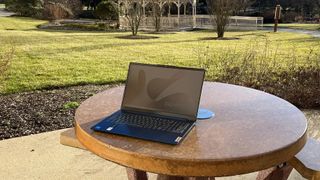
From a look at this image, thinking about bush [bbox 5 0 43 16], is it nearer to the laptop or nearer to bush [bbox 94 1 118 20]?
bush [bbox 94 1 118 20]

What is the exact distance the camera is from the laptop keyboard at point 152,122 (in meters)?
1.79

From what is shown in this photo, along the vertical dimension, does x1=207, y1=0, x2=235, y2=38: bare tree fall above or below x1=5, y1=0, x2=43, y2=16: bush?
below

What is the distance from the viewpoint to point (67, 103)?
542 cm

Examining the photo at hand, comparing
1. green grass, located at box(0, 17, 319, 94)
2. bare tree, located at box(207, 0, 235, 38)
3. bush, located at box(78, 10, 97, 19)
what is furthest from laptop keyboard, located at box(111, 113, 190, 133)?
bush, located at box(78, 10, 97, 19)

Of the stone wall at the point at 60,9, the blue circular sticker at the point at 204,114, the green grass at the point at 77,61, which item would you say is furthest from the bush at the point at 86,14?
the blue circular sticker at the point at 204,114

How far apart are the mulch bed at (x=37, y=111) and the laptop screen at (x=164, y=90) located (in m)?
2.64

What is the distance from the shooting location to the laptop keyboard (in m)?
1.79

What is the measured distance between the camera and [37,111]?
5.04 metres

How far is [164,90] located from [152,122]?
18 centimetres

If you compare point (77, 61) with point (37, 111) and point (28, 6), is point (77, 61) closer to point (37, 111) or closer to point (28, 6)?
point (37, 111)

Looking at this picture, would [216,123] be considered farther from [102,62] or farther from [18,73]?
[102,62]

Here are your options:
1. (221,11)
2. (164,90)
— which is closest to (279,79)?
(164,90)

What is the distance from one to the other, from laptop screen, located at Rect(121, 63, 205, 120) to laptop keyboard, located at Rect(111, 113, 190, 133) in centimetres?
5

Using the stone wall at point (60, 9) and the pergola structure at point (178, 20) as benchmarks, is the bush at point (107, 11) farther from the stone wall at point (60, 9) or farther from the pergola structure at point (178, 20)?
the stone wall at point (60, 9)
